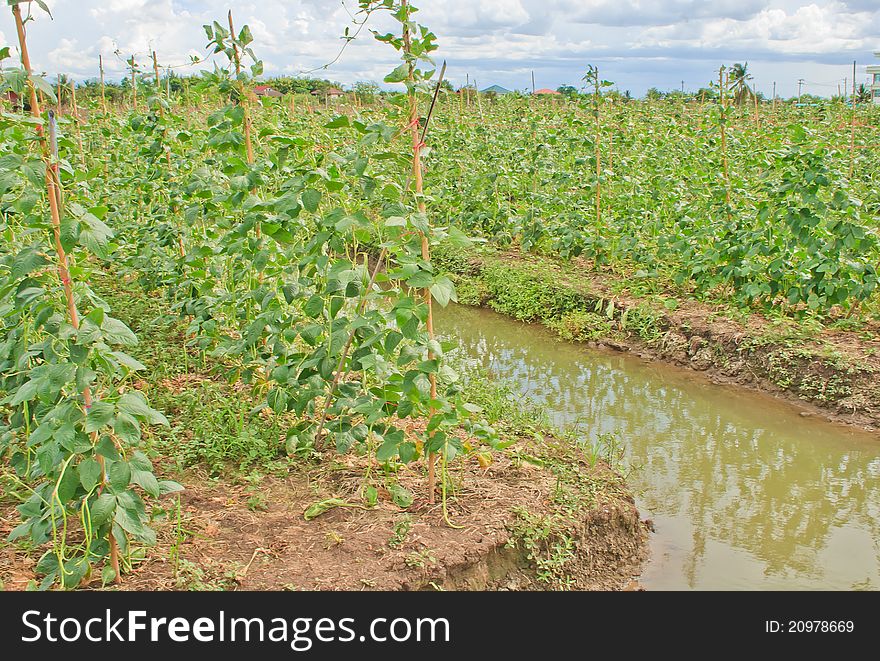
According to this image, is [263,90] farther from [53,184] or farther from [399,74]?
[53,184]

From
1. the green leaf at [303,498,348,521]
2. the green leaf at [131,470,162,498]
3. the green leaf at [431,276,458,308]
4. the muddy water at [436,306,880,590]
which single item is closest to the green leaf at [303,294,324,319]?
the green leaf at [431,276,458,308]

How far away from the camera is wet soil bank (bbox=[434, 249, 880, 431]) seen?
235 inches

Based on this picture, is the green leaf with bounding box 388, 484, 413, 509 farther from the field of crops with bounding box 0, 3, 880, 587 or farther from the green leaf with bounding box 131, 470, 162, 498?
the green leaf with bounding box 131, 470, 162, 498

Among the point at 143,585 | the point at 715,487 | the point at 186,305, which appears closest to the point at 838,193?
the point at 715,487

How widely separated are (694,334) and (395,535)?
14.4 ft

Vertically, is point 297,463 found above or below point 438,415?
below

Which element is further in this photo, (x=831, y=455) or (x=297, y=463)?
(x=831, y=455)

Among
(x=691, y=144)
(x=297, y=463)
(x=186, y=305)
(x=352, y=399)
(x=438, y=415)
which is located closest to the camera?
(x=438, y=415)

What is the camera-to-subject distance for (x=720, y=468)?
5.20 meters

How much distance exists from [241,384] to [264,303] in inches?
42.2

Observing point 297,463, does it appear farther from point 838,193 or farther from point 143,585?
point 838,193

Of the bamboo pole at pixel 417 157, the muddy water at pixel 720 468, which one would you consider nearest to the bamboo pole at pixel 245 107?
the bamboo pole at pixel 417 157

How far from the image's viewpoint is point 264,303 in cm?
427

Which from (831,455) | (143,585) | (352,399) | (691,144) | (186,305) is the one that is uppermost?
(691,144)
